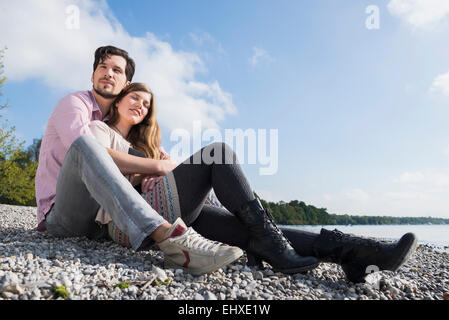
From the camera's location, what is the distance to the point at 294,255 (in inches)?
101

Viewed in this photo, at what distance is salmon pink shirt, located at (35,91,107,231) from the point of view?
3.06m

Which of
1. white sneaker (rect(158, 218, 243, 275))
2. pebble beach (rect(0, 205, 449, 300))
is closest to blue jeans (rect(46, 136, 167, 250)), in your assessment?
white sneaker (rect(158, 218, 243, 275))

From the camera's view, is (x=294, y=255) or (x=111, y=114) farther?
(x=111, y=114)

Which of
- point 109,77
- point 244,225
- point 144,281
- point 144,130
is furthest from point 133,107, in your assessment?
point 144,281

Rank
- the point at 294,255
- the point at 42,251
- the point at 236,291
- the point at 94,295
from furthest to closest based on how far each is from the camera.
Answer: the point at 42,251, the point at 294,255, the point at 236,291, the point at 94,295

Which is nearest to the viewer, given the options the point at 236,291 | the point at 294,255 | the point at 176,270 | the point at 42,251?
the point at 236,291

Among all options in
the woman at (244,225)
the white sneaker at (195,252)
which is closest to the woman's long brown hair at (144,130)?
the woman at (244,225)

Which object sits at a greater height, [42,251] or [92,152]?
[92,152]

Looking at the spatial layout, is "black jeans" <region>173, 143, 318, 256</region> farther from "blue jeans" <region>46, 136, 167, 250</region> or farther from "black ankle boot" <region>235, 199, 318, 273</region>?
"blue jeans" <region>46, 136, 167, 250</region>

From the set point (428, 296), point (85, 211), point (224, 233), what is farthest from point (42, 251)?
point (428, 296)

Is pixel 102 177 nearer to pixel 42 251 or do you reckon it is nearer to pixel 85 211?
pixel 85 211

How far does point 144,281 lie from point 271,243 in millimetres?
981

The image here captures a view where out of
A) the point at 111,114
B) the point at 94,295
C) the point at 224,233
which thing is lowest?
the point at 94,295

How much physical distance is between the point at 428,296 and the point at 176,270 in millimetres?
2009
